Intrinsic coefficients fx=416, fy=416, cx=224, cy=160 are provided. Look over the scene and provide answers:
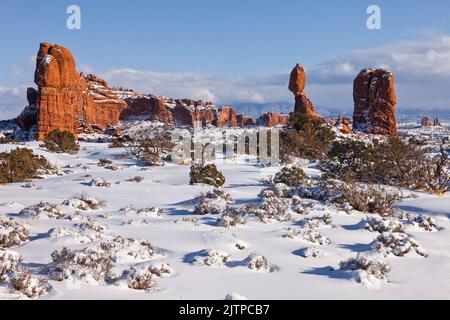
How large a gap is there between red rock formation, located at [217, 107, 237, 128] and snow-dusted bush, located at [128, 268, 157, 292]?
140 metres

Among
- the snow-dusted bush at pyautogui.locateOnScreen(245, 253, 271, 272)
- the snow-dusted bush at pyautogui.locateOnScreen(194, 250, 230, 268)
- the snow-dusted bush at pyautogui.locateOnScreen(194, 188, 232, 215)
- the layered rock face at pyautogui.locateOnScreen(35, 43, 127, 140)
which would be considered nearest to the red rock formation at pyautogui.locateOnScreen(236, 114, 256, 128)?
the layered rock face at pyautogui.locateOnScreen(35, 43, 127, 140)

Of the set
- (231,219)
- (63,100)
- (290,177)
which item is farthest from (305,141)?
(63,100)

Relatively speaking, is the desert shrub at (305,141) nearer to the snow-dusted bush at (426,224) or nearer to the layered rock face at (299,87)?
the snow-dusted bush at (426,224)

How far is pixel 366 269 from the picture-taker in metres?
5.87

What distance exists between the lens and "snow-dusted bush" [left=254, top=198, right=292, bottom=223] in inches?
369

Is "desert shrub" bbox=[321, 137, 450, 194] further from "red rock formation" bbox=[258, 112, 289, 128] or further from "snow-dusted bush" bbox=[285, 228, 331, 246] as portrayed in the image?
"red rock formation" bbox=[258, 112, 289, 128]

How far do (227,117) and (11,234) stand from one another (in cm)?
15164

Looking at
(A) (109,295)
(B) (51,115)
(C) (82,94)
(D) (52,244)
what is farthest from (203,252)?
(C) (82,94)

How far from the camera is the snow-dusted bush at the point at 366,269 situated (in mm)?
5562

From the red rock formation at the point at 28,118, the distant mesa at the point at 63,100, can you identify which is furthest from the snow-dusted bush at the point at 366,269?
the red rock formation at the point at 28,118

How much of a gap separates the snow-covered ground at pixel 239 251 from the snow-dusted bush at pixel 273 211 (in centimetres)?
22

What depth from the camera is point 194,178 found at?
1595cm

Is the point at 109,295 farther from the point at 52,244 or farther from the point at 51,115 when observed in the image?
the point at 51,115

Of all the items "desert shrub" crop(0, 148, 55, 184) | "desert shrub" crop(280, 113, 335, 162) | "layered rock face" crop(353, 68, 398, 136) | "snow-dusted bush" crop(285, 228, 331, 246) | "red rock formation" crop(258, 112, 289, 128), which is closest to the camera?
"snow-dusted bush" crop(285, 228, 331, 246)
